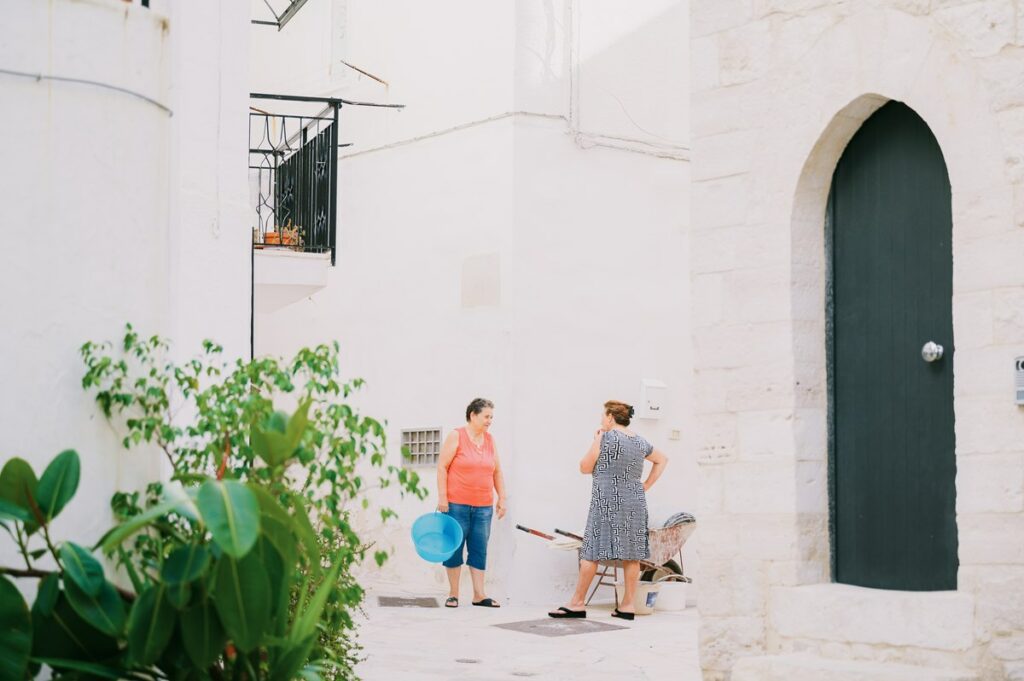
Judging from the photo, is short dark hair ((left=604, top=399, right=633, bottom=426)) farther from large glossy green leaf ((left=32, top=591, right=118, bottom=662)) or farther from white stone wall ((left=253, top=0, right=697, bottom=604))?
large glossy green leaf ((left=32, top=591, right=118, bottom=662))

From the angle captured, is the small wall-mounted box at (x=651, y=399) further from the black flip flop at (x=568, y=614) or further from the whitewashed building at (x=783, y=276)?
the whitewashed building at (x=783, y=276)

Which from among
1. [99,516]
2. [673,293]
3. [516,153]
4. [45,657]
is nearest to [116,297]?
[99,516]

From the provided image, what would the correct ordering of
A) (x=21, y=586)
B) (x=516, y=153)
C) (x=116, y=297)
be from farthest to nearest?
(x=516, y=153) < (x=116, y=297) < (x=21, y=586)

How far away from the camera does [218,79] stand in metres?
7.75

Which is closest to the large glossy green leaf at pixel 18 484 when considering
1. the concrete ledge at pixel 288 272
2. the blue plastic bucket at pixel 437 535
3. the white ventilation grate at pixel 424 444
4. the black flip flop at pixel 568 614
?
the concrete ledge at pixel 288 272

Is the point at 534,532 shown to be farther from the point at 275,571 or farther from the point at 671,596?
the point at 275,571

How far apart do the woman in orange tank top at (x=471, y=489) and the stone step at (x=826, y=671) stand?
511cm

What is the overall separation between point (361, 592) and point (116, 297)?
146cm

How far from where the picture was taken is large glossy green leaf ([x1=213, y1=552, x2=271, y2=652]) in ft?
12.9

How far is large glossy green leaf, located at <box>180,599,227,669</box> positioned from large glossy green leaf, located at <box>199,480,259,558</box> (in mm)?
311

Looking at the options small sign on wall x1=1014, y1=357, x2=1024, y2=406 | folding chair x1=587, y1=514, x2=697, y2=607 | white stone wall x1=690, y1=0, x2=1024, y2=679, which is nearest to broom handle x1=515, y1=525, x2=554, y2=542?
folding chair x1=587, y1=514, x2=697, y2=607

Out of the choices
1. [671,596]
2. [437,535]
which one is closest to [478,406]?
[437,535]

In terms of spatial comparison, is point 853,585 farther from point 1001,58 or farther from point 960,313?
point 1001,58

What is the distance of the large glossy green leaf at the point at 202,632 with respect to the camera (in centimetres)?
399
